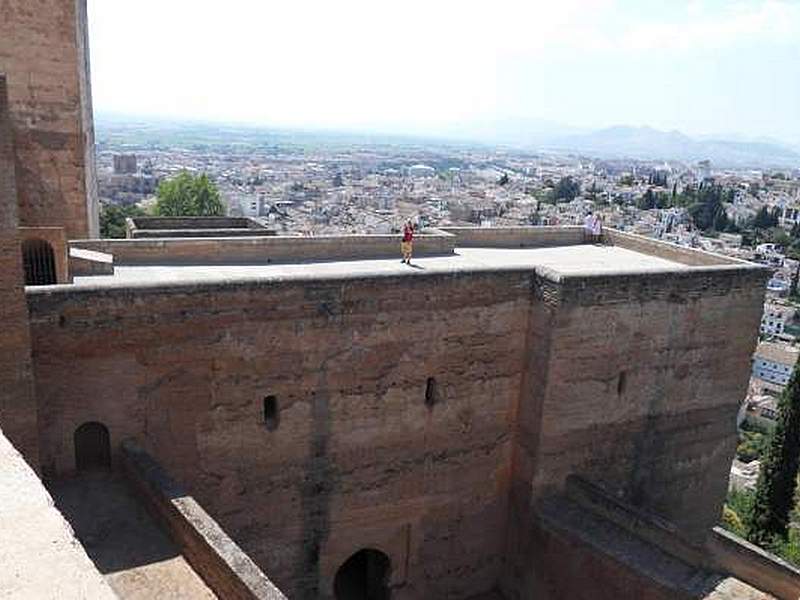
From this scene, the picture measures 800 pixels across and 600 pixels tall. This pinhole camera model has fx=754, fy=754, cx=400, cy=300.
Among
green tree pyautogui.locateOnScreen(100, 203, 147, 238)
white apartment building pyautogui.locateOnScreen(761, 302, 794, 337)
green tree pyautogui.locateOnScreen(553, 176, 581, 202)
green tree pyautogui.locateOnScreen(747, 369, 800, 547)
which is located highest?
green tree pyautogui.locateOnScreen(100, 203, 147, 238)

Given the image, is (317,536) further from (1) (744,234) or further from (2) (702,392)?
(1) (744,234)

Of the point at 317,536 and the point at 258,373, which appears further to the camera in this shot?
the point at 317,536

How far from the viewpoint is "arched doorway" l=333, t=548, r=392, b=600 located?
41.5 feet

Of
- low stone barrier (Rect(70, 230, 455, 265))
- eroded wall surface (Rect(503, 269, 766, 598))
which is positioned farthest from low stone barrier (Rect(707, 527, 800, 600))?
low stone barrier (Rect(70, 230, 455, 265))

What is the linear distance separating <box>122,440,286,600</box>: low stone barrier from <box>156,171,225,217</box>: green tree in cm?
2699

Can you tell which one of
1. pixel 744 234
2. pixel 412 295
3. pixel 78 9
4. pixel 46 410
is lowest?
pixel 744 234

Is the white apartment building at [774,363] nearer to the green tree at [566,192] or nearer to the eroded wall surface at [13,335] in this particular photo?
the eroded wall surface at [13,335]

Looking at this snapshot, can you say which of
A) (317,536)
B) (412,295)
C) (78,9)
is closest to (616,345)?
(412,295)

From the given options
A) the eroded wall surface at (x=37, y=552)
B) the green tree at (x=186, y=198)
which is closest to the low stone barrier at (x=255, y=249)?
the eroded wall surface at (x=37, y=552)

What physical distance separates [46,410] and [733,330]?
11636mm

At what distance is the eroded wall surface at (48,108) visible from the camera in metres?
13.7

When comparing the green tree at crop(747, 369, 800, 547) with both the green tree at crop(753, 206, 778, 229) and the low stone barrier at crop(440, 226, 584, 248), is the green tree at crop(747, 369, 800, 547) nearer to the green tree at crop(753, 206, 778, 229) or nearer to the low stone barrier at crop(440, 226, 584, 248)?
the low stone barrier at crop(440, 226, 584, 248)

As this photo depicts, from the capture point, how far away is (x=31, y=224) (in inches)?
569

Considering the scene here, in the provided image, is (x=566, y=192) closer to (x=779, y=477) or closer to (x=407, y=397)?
(x=779, y=477)
